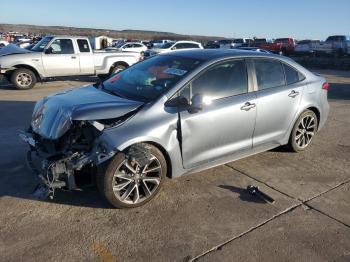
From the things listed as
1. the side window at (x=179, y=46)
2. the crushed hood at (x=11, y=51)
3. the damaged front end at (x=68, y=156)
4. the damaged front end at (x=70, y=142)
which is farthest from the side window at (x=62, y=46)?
the side window at (x=179, y=46)

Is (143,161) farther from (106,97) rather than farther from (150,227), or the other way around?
(106,97)

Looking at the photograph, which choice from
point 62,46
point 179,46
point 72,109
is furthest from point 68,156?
point 179,46

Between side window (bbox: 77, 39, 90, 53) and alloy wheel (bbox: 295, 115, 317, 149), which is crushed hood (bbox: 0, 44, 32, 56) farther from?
alloy wheel (bbox: 295, 115, 317, 149)

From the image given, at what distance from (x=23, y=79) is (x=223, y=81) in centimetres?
978

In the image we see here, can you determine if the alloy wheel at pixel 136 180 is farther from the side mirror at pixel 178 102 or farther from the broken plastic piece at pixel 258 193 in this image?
the broken plastic piece at pixel 258 193

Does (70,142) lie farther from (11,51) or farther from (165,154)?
(11,51)

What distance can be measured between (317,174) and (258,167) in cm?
80

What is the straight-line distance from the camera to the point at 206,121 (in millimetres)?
4508

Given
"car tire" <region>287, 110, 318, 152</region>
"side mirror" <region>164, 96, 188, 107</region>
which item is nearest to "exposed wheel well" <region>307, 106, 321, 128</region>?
"car tire" <region>287, 110, 318, 152</region>

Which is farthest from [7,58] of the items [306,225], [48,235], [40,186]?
[306,225]

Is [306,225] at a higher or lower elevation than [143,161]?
lower

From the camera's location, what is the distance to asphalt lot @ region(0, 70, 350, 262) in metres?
3.47

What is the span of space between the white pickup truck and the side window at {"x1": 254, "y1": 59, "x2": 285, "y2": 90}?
9.57 meters

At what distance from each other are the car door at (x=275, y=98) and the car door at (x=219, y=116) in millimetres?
194
